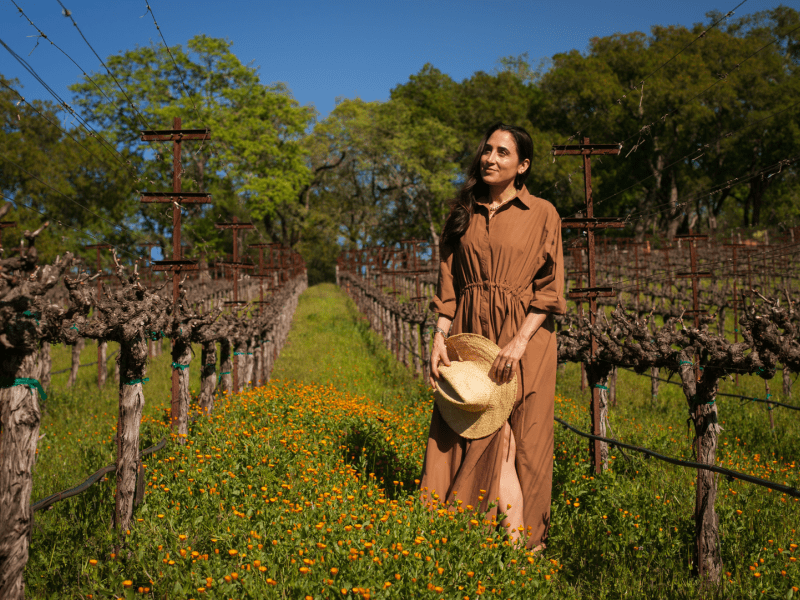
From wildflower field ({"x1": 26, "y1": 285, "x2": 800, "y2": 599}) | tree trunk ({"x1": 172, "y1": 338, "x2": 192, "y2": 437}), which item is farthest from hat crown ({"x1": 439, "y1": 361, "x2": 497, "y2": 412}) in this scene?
tree trunk ({"x1": 172, "y1": 338, "x2": 192, "y2": 437})

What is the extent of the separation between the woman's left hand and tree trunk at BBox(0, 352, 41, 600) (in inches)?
107

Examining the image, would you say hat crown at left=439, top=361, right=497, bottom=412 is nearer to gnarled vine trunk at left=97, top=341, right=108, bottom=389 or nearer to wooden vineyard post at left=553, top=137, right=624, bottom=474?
wooden vineyard post at left=553, top=137, right=624, bottom=474

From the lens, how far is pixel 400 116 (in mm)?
50094

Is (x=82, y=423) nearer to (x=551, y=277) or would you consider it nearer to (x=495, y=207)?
(x=495, y=207)

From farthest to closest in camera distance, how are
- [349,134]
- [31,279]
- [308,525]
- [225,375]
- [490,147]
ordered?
[349,134] < [225,375] < [490,147] < [308,525] < [31,279]

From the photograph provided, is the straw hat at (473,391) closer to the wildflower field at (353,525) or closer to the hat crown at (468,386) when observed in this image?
the hat crown at (468,386)

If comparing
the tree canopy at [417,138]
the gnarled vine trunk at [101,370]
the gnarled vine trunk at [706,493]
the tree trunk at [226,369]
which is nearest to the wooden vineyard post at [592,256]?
the gnarled vine trunk at [706,493]

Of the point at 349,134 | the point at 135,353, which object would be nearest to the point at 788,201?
the point at 349,134

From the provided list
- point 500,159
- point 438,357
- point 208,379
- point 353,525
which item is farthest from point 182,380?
point 500,159

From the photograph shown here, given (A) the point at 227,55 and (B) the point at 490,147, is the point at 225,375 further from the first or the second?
(A) the point at 227,55

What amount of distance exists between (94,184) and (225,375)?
35.6 meters

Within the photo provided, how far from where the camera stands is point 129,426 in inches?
188

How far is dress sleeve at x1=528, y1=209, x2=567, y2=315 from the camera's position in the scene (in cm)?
385

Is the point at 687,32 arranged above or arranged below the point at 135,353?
above
